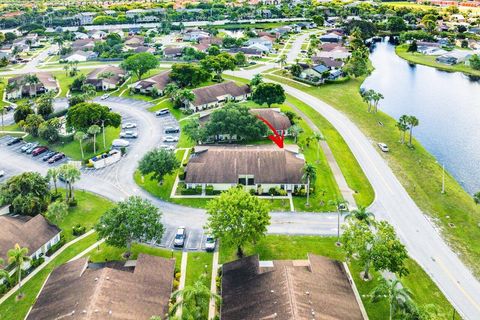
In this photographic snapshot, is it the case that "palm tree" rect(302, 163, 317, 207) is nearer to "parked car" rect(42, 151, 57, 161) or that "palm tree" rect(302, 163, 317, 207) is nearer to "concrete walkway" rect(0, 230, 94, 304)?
"concrete walkway" rect(0, 230, 94, 304)

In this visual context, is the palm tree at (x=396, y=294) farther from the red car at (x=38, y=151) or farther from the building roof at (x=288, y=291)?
the red car at (x=38, y=151)

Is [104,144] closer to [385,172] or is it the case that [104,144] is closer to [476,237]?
[385,172]

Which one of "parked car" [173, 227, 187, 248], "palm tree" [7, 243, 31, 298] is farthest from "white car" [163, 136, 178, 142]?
"palm tree" [7, 243, 31, 298]

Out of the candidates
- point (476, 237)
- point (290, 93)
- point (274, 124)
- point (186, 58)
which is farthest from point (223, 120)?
point (186, 58)

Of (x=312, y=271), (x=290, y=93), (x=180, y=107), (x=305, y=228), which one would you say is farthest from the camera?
(x=290, y=93)

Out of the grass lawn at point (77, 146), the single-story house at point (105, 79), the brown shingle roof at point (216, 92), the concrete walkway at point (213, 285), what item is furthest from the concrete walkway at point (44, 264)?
the single-story house at point (105, 79)

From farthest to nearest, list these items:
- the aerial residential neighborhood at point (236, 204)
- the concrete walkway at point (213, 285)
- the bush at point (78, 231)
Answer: the bush at point (78, 231) < the concrete walkway at point (213, 285) < the aerial residential neighborhood at point (236, 204)

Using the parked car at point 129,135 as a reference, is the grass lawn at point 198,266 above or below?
below
